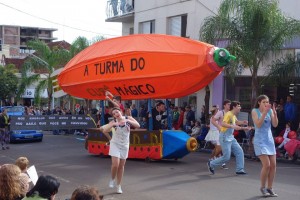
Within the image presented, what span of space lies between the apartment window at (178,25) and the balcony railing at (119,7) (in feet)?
13.9

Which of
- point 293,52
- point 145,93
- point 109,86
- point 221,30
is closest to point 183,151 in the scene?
point 145,93

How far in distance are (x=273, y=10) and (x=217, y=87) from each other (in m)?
6.80

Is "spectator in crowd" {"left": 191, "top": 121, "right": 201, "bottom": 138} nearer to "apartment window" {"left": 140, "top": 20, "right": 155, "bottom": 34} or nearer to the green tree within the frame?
"apartment window" {"left": 140, "top": 20, "right": 155, "bottom": 34}

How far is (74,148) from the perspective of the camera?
65.4ft

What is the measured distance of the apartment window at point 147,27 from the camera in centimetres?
2891

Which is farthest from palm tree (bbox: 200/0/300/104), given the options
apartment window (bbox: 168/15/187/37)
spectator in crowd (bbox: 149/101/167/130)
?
apartment window (bbox: 168/15/187/37)

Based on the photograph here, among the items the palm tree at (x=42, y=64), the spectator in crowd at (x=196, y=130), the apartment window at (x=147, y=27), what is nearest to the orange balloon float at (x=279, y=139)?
the spectator in crowd at (x=196, y=130)

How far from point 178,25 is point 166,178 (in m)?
16.5

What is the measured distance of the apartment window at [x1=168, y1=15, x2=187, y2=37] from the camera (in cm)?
2655

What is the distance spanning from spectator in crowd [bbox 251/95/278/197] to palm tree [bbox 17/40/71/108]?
2733 cm

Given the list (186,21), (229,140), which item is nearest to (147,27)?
(186,21)

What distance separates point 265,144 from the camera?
915 cm

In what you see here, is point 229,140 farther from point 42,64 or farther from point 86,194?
point 42,64

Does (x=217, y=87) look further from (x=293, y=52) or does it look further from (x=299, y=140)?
(x=299, y=140)
